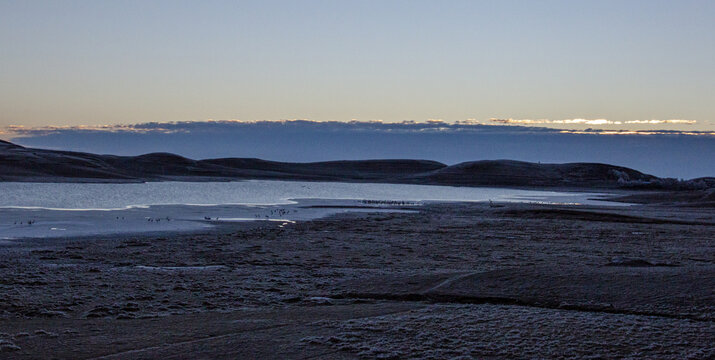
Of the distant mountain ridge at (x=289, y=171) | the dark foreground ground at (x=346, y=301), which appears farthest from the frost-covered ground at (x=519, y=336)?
the distant mountain ridge at (x=289, y=171)

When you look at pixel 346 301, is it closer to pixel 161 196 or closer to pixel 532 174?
pixel 161 196

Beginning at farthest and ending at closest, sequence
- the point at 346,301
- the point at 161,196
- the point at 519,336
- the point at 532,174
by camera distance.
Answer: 1. the point at 532,174
2. the point at 161,196
3. the point at 346,301
4. the point at 519,336

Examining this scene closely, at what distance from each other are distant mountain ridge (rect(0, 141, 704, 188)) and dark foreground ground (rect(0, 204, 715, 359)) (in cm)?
6334

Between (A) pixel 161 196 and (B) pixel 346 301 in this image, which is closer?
(B) pixel 346 301

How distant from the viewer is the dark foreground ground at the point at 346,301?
8305mm

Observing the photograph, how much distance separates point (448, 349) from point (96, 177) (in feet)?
268

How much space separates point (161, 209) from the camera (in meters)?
34.5

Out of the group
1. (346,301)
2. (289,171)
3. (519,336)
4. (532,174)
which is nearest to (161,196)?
(346,301)

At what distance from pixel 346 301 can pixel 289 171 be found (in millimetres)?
117149

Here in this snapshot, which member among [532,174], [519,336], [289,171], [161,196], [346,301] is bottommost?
[161,196]

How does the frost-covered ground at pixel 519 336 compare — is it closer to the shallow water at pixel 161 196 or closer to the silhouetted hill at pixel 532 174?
the shallow water at pixel 161 196

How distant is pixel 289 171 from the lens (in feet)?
419

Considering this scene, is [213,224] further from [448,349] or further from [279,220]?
[448,349]

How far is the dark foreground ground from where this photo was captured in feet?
27.2
